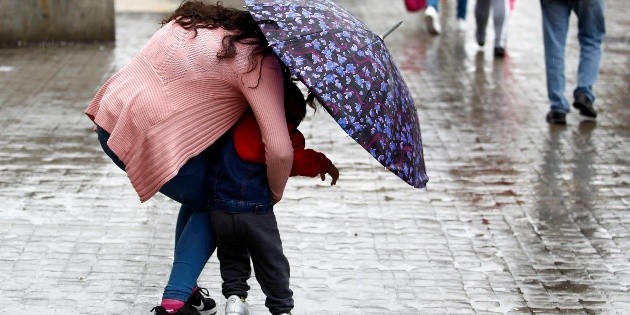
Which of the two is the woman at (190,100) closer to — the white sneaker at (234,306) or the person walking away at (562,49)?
the white sneaker at (234,306)

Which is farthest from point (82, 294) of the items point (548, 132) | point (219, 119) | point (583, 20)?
point (583, 20)

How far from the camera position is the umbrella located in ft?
14.9

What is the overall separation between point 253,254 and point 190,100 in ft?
2.25

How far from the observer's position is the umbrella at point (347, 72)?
14.9 feet

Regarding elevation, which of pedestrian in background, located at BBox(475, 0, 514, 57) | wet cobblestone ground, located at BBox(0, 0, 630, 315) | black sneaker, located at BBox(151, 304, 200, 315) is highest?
black sneaker, located at BBox(151, 304, 200, 315)

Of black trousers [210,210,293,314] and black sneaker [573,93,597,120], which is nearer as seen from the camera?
black trousers [210,210,293,314]

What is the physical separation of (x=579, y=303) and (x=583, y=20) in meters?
4.38

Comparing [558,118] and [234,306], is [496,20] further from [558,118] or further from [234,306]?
[234,306]

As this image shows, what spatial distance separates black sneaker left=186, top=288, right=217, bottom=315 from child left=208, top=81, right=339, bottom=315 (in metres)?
0.19

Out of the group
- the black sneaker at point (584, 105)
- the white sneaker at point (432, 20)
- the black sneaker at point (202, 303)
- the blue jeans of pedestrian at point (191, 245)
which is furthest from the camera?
the white sneaker at point (432, 20)

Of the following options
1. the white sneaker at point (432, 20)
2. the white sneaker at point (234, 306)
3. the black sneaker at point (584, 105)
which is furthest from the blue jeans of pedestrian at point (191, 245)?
the white sneaker at point (432, 20)

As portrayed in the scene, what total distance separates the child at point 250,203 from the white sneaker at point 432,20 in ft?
29.8

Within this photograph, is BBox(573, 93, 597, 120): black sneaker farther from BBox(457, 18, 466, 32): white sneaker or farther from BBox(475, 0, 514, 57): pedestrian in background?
BBox(457, 18, 466, 32): white sneaker

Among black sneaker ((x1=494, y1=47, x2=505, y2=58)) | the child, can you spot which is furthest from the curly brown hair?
black sneaker ((x1=494, y1=47, x2=505, y2=58))
